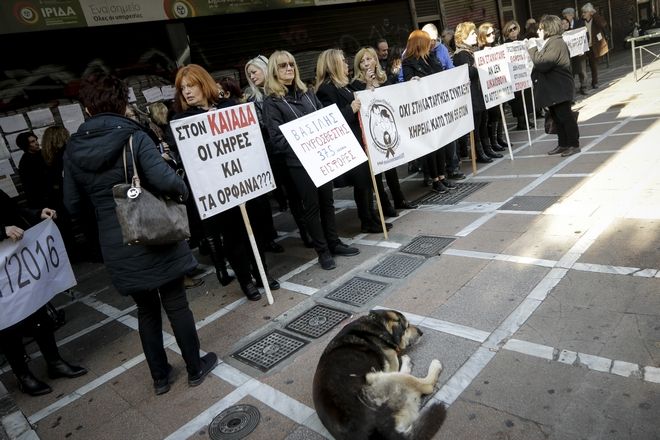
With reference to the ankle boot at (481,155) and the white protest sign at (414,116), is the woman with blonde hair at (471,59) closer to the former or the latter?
the ankle boot at (481,155)

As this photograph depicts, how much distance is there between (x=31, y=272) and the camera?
3.74 m

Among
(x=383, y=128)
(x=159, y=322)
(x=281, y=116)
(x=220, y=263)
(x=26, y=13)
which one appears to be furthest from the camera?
(x=26, y=13)

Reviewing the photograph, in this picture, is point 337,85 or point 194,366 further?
point 337,85

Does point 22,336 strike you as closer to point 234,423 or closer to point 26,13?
point 234,423

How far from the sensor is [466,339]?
3197mm

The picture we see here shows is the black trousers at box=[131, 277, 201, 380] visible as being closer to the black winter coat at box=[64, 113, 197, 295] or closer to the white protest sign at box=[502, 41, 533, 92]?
the black winter coat at box=[64, 113, 197, 295]

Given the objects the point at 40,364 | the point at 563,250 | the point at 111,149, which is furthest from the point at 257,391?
the point at 563,250

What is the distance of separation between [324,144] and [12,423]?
351cm

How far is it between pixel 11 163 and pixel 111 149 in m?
5.90

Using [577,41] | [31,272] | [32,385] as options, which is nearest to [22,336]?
[32,385]

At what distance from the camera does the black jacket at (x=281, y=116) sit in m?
4.54

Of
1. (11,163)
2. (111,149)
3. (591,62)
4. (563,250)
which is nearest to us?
(111,149)

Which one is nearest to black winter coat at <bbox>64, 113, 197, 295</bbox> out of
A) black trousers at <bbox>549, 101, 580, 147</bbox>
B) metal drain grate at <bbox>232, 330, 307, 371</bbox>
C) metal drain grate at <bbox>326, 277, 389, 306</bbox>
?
metal drain grate at <bbox>232, 330, 307, 371</bbox>

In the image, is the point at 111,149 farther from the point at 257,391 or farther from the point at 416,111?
the point at 416,111
